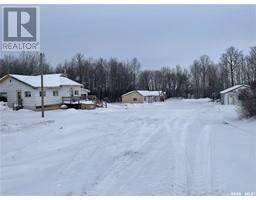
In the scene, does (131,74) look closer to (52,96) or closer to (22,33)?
(52,96)

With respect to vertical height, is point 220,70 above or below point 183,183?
above

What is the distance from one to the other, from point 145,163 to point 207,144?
9.50ft

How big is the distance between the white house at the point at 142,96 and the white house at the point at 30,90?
20.0 meters

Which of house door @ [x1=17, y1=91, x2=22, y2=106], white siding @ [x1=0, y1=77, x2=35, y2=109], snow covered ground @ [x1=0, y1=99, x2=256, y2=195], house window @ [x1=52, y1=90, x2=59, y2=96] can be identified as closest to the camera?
snow covered ground @ [x1=0, y1=99, x2=256, y2=195]

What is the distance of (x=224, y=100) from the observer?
48625 mm

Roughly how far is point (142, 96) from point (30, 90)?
31251mm

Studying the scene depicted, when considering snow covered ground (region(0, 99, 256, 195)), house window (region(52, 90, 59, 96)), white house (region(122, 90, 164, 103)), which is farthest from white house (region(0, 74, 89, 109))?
snow covered ground (region(0, 99, 256, 195))

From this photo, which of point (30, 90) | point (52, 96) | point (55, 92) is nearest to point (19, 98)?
point (30, 90)

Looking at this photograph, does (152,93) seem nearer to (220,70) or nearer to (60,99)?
(220,70)

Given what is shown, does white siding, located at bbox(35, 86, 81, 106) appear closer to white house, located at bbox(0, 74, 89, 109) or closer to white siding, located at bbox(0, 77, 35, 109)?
white house, located at bbox(0, 74, 89, 109)

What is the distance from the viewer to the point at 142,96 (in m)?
61.0

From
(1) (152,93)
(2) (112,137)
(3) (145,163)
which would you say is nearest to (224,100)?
(1) (152,93)

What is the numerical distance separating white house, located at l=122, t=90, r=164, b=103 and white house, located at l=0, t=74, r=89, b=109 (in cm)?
1997

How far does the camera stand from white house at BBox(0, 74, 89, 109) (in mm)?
32219
